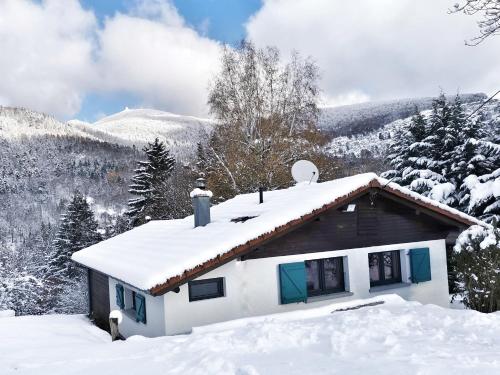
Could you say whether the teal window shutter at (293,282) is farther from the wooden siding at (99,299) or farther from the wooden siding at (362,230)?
the wooden siding at (99,299)

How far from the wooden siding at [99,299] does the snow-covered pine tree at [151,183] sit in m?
14.1

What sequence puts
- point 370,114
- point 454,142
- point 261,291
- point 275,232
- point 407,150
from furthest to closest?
point 370,114
point 407,150
point 454,142
point 261,291
point 275,232

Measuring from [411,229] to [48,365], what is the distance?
925 cm

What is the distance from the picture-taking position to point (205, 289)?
9.48 metres

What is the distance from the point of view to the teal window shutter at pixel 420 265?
11.7 metres

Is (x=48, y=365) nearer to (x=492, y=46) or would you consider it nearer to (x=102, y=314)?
(x=102, y=314)

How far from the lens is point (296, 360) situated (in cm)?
582

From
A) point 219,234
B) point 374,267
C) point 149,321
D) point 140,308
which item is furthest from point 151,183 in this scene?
point 219,234

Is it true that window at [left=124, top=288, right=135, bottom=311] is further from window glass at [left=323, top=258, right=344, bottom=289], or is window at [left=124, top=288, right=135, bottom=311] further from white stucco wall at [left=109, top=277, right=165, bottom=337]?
window glass at [left=323, top=258, right=344, bottom=289]

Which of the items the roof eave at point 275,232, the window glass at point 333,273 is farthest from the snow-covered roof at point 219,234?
the window glass at point 333,273

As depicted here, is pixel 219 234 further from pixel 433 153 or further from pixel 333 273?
pixel 433 153

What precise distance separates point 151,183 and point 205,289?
2278cm

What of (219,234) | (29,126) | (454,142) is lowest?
(219,234)

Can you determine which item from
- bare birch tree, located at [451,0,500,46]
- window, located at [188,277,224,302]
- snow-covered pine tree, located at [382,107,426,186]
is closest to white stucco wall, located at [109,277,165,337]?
window, located at [188,277,224,302]
